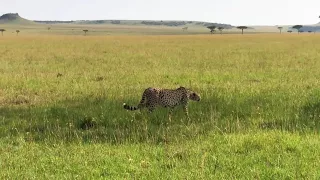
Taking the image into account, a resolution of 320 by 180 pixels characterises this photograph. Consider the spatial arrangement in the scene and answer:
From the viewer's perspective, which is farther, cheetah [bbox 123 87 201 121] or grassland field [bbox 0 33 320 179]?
cheetah [bbox 123 87 201 121]

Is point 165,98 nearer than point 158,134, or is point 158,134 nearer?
point 158,134

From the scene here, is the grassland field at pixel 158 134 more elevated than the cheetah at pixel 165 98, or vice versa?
the cheetah at pixel 165 98

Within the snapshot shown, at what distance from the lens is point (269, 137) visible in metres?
7.21

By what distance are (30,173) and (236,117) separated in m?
5.00

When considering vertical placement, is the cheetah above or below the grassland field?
above

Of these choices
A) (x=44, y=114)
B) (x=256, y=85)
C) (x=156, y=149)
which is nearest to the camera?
(x=156, y=149)

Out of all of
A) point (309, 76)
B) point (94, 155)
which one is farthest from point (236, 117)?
point (309, 76)

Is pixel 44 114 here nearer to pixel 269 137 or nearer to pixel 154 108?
pixel 154 108

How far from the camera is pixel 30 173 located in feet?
19.1

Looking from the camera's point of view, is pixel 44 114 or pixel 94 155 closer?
pixel 94 155

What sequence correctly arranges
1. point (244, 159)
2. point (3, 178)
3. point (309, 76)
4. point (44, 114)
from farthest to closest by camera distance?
point (309, 76) < point (44, 114) < point (244, 159) < point (3, 178)

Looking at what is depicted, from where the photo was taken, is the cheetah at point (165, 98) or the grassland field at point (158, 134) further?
the cheetah at point (165, 98)

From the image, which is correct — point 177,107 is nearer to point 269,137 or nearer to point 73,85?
point 269,137

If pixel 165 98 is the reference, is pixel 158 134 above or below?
below
